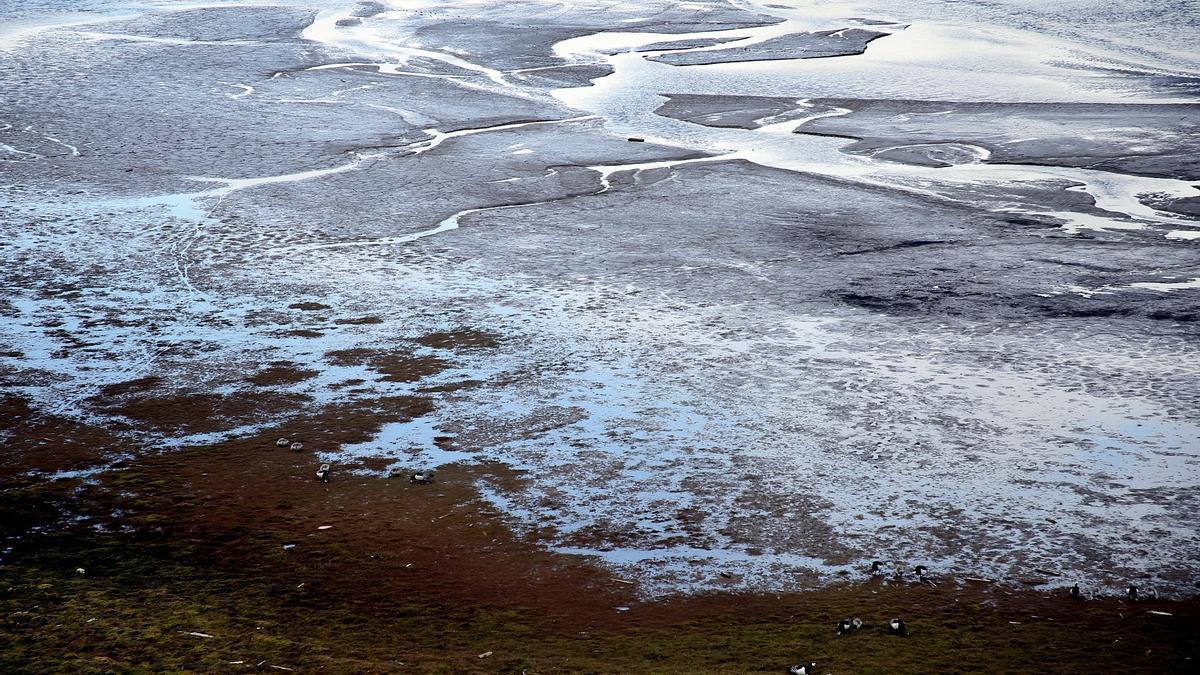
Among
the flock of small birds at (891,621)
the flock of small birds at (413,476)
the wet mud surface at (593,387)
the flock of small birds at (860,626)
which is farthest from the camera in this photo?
the flock of small birds at (413,476)

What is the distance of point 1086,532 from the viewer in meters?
4.24

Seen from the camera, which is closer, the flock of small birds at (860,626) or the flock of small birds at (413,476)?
the flock of small birds at (860,626)

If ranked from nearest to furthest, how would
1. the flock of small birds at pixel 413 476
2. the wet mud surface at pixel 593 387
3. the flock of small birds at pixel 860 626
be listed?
the flock of small birds at pixel 860 626 < the wet mud surface at pixel 593 387 < the flock of small birds at pixel 413 476

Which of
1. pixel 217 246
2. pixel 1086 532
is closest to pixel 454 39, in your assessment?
pixel 217 246

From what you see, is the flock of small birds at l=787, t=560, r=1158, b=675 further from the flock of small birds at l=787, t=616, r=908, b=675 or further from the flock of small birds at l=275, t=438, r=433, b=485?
the flock of small birds at l=275, t=438, r=433, b=485

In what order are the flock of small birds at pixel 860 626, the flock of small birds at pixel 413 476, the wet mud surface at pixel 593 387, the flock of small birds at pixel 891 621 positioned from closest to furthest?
1. the flock of small birds at pixel 891 621
2. the flock of small birds at pixel 860 626
3. the wet mud surface at pixel 593 387
4. the flock of small birds at pixel 413 476

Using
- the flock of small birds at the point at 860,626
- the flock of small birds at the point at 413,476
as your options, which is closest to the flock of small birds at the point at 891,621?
the flock of small birds at the point at 860,626

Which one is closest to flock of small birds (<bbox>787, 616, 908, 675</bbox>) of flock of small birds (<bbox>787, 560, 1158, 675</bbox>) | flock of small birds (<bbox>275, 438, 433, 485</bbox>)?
flock of small birds (<bbox>787, 560, 1158, 675</bbox>)

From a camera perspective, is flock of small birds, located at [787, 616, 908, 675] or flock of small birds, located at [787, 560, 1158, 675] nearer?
flock of small birds, located at [787, 560, 1158, 675]

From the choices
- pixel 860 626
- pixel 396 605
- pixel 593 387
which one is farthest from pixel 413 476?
pixel 860 626

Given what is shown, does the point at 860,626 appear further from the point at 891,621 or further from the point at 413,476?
the point at 413,476

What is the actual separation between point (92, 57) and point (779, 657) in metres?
14.6

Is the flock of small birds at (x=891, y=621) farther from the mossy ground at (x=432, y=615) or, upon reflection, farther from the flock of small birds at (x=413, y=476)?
the flock of small birds at (x=413, y=476)

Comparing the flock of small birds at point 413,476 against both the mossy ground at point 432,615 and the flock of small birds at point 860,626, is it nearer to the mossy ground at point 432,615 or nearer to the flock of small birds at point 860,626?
the mossy ground at point 432,615
